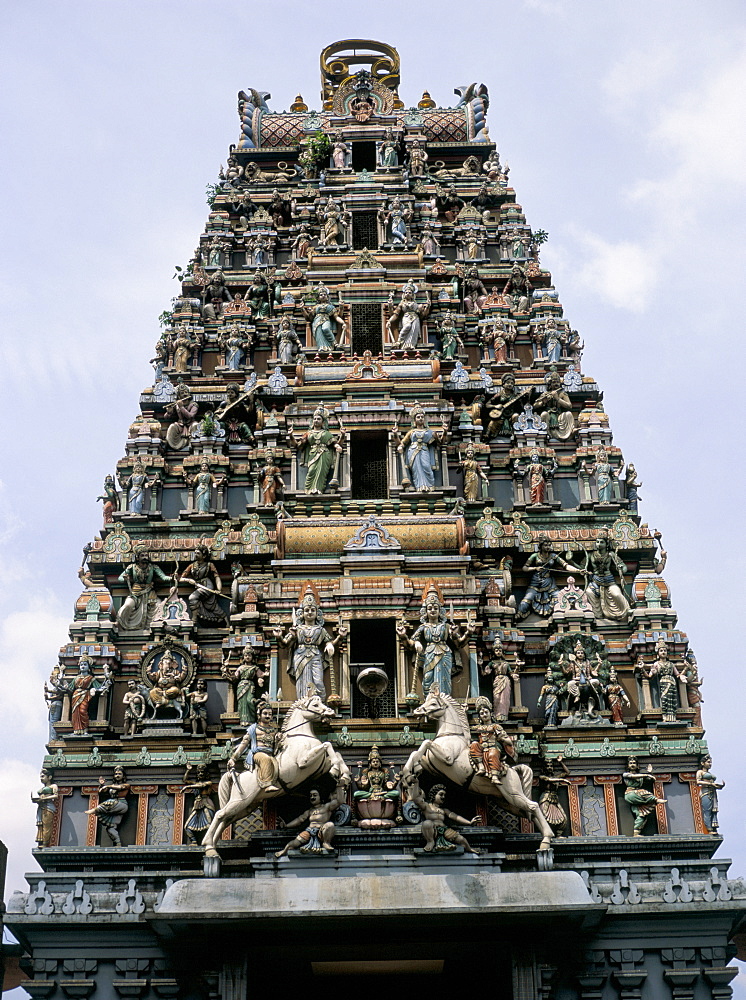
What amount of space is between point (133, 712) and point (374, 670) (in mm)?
5774

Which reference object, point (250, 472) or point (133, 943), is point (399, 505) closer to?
point (250, 472)

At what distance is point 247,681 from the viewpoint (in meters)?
30.6

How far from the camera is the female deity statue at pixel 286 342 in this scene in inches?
1492

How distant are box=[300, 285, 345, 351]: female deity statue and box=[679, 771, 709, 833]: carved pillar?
1539cm

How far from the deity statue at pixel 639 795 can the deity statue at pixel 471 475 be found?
8.30m

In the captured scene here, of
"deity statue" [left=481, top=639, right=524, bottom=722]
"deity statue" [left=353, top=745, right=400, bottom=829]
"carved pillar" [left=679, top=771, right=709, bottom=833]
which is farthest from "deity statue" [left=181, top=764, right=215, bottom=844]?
"carved pillar" [left=679, top=771, right=709, bottom=833]

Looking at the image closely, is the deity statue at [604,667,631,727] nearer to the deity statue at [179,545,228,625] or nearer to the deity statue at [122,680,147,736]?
the deity statue at [179,545,228,625]

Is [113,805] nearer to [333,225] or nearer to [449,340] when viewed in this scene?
[449,340]

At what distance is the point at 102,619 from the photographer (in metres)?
32.2

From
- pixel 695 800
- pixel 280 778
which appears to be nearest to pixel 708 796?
pixel 695 800

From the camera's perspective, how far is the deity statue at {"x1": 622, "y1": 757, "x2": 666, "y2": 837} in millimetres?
29234

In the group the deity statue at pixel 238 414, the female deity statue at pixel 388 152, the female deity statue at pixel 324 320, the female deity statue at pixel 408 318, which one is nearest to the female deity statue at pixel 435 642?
the deity statue at pixel 238 414

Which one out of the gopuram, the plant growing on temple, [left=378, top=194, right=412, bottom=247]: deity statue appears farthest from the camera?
the plant growing on temple

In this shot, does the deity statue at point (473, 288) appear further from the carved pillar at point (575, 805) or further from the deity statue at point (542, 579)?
the carved pillar at point (575, 805)
